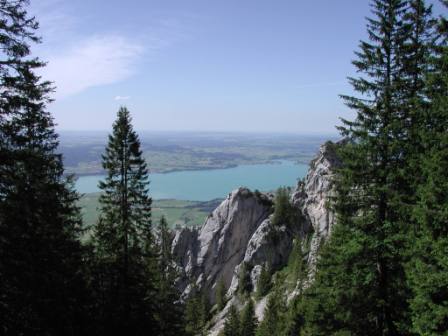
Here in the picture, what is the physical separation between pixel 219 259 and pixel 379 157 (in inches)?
2589

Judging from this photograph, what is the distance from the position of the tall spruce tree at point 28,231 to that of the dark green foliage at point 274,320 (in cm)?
2559

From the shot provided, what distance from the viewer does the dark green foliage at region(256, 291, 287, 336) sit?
38219 millimetres

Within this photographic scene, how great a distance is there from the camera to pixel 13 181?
11852 mm

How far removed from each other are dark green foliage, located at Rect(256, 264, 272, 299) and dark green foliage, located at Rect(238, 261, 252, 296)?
415 cm

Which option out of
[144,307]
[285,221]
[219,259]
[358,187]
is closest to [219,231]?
[219,259]

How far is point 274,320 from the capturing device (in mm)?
40938

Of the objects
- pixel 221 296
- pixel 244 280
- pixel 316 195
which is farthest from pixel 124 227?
pixel 316 195

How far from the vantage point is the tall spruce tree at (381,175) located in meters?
14.3

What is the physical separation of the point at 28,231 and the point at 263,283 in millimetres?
52109

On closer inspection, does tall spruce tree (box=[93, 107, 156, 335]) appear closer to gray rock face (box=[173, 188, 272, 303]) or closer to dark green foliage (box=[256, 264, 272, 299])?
dark green foliage (box=[256, 264, 272, 299])

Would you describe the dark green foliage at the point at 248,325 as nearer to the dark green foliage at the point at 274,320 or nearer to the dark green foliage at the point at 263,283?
the dark green foliage at the point at 274,320

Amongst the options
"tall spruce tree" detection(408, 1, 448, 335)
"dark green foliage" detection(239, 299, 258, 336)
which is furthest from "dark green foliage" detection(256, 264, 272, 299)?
"tall spruce tree" detection(408, 1, 448, 335)

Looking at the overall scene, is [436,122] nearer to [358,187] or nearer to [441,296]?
[358,187]

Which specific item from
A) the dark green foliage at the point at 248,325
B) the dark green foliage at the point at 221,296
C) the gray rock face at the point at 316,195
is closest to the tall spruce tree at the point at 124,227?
the dark green foliage at the point at 248,325
